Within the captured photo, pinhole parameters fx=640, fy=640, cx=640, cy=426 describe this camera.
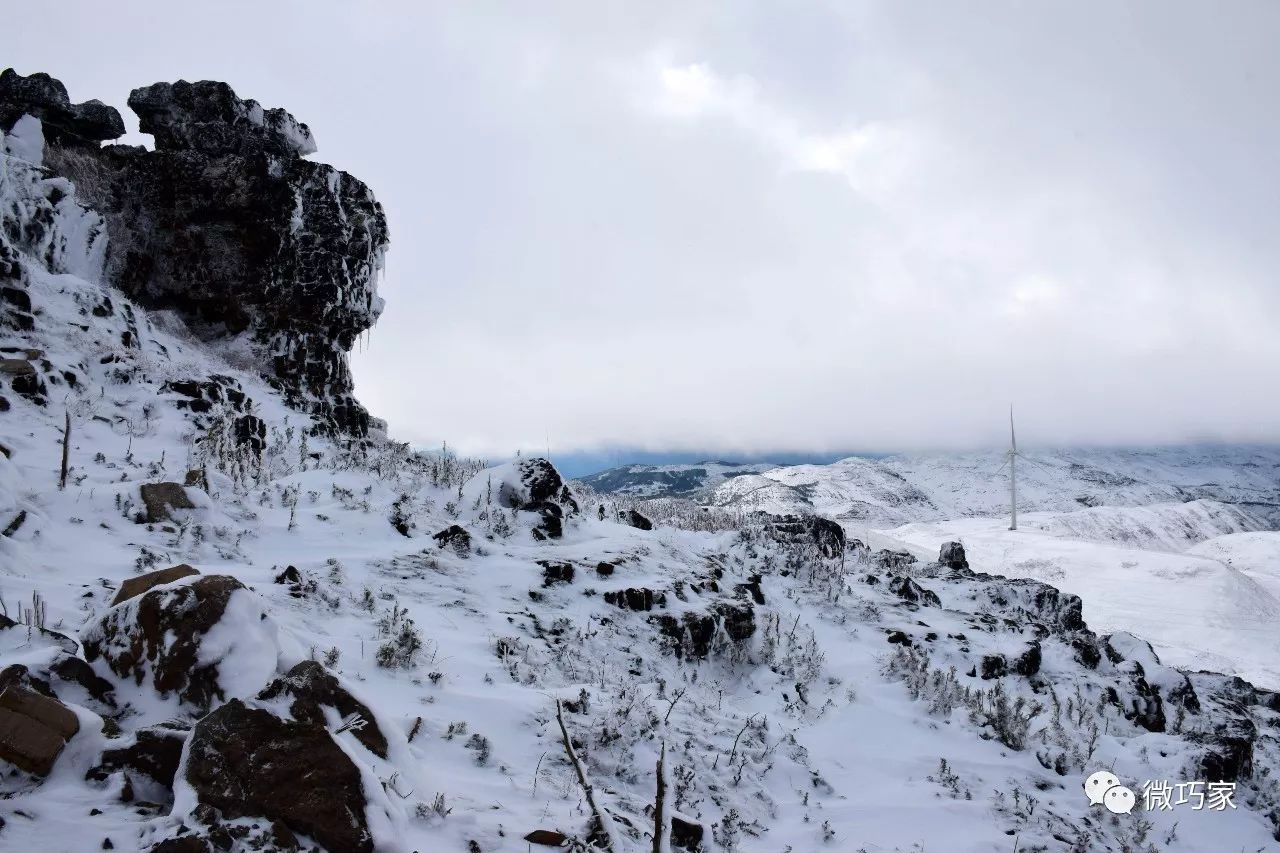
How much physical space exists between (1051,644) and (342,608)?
12869mm

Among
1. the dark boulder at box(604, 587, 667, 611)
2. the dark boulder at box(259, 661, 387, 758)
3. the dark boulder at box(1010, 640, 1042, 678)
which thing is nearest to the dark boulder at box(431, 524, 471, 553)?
the dark boulder at box(604, 587, 667, 611)

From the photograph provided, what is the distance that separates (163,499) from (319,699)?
5.93 meters

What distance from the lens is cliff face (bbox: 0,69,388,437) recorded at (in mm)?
22297

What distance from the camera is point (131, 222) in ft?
74.1

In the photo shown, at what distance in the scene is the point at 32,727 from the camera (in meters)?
3.47

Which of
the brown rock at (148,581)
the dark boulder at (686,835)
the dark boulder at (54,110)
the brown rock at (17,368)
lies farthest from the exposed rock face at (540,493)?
the dark boulder at (54,110)

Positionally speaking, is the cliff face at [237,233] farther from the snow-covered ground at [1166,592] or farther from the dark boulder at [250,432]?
the snow-covered ground at [1166,592]

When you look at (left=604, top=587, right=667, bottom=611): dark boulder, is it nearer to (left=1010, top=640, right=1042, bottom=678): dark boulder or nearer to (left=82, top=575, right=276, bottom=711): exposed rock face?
(left=82, top=575, right=276, bottom=711): exposed rock face

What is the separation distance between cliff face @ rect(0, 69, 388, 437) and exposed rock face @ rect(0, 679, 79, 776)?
18.8m

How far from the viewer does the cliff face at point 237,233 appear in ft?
73.2

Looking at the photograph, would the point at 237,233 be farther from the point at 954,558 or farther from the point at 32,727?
the point at 954,558

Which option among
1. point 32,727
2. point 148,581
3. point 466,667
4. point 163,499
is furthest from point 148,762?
point 163,499

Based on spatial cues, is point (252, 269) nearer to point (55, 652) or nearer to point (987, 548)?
point (55, 652)

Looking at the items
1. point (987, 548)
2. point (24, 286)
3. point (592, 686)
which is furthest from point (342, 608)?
point (987, 548)
